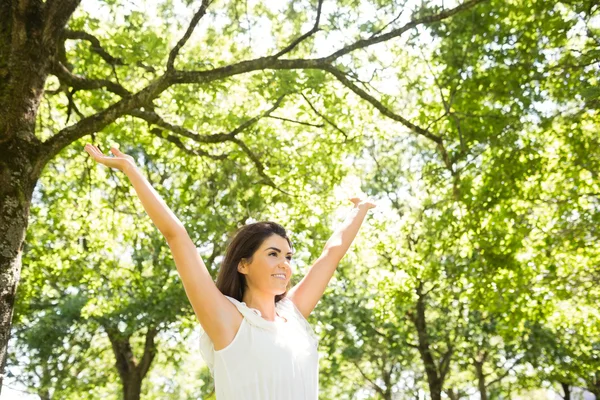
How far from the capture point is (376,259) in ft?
71.3

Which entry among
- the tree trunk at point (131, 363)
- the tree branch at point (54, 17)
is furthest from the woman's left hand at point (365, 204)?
the tree trunk at point (131, 363)

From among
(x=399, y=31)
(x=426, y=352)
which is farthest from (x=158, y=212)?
(x=426, y=352)

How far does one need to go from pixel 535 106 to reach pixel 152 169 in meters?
12.3

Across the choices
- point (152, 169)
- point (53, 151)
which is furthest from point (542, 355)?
point (53, 151)

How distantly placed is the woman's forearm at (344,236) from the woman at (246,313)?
0.45 m

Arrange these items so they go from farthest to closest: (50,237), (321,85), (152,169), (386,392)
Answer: (386,392) → (152,169) → (50,237) → (321,85)

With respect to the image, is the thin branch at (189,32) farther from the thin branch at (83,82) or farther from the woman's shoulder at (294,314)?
the woman's shoulder at (294,314)

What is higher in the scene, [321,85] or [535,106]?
[535,106]

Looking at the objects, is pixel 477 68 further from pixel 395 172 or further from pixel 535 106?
pixel 395 172

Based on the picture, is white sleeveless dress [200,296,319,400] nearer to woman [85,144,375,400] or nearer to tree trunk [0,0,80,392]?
woman [85,144,375,400]

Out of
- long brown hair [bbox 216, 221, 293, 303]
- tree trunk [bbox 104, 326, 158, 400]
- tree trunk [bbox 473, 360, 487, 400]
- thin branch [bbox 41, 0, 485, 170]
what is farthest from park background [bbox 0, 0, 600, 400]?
tree trunk [bbox 473, 360, 487, 400]

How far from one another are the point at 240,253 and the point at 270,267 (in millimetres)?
189

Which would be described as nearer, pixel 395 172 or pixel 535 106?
pixel 535 106

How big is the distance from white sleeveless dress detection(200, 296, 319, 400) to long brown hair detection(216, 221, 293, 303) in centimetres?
23
